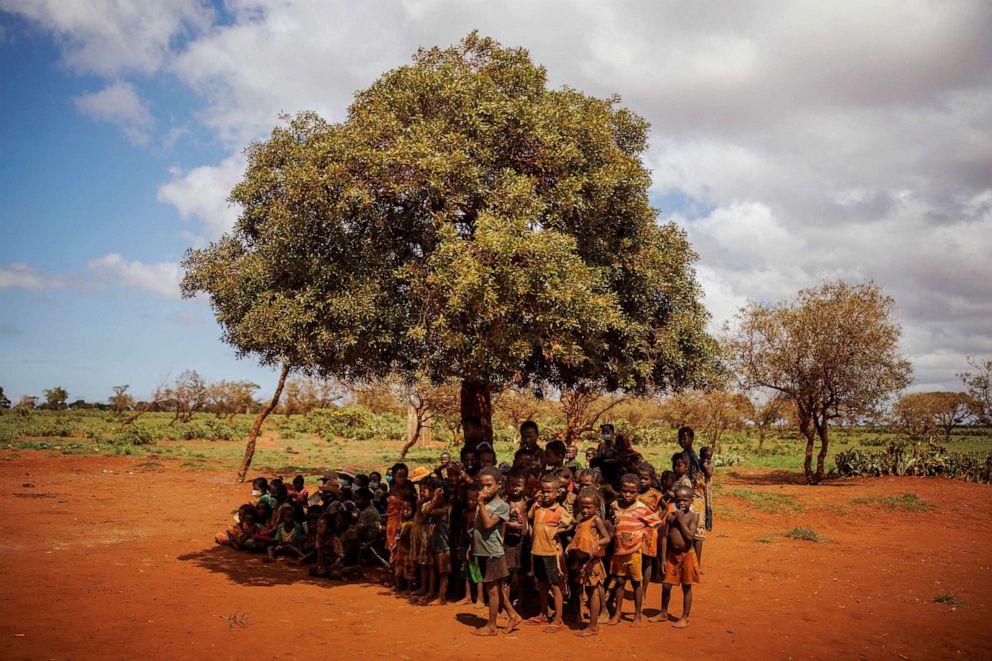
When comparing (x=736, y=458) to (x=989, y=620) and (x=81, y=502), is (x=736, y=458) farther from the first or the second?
(x=81, y=502)

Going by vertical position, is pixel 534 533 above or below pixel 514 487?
below

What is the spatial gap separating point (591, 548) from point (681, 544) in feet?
3.85

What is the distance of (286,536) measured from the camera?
11508 mm

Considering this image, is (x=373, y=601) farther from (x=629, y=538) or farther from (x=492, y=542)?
(x=629, y=538)

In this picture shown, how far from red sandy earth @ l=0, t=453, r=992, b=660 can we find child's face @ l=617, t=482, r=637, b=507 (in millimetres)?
1437

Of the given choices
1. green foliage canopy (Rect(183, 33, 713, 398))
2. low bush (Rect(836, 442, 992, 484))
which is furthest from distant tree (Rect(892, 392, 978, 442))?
green foliage canopy (Rect(183, 33, 713, 398))

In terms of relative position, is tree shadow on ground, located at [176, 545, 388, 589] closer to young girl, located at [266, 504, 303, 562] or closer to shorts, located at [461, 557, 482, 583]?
young girl, located at [266, 504, 303, 562]

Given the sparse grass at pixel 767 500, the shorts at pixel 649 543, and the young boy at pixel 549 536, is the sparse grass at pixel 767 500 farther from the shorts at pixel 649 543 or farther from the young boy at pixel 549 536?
the young boy at pixel 549 536

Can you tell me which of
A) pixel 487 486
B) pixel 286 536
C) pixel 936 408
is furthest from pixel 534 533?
pixel 936 408

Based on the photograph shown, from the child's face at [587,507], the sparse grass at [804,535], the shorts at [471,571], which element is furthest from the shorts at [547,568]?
the sparse grass at [804,535]

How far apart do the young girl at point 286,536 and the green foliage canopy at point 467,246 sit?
259cm

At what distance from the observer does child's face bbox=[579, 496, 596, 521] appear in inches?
296

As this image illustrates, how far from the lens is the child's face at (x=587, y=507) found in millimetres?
7527

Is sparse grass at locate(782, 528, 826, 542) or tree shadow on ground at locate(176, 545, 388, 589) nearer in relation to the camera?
tree shadow on ground at locate(176, 545, 388, 589)
